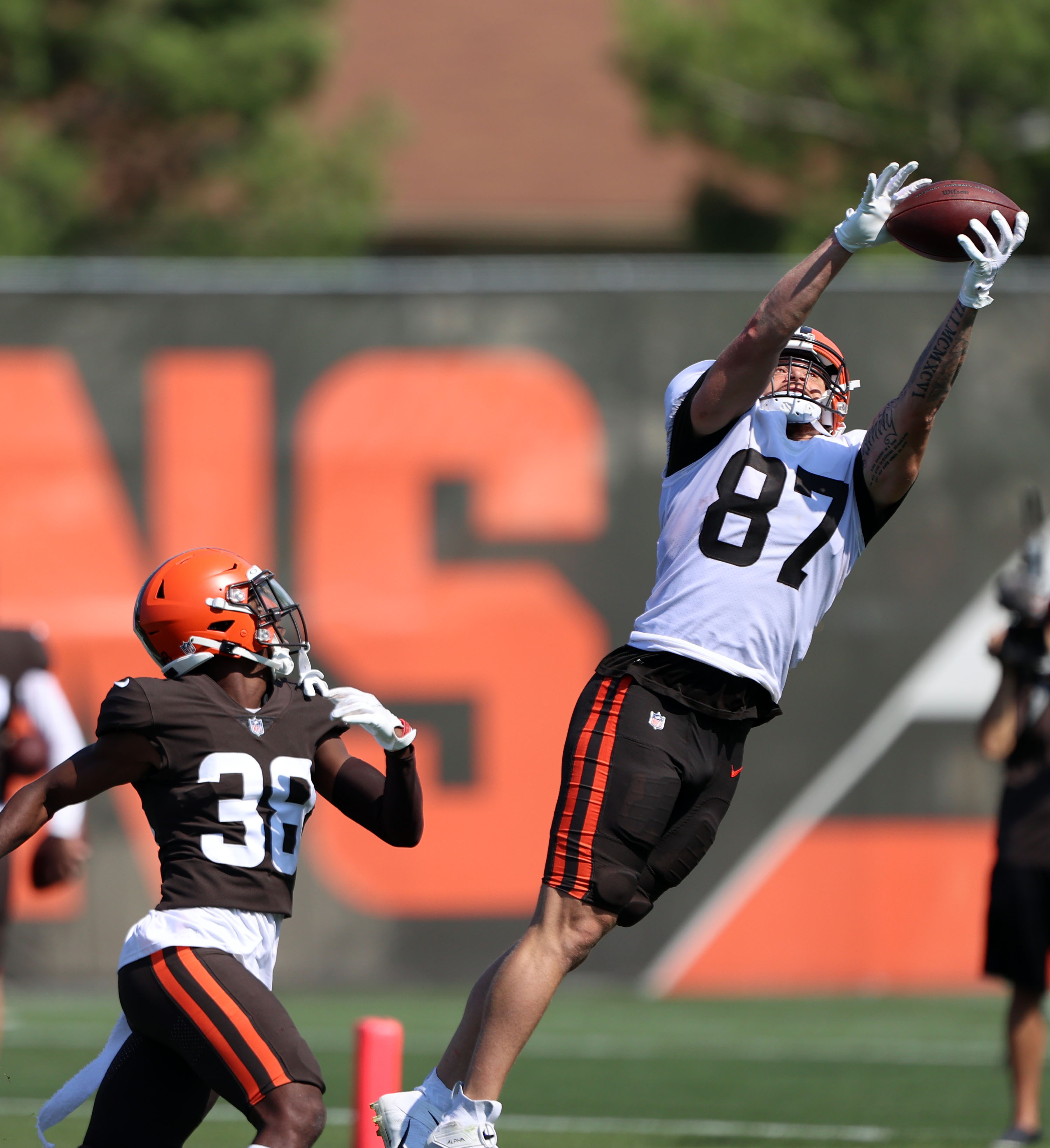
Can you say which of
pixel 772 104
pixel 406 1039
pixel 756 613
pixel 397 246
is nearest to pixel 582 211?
pixel 397 246

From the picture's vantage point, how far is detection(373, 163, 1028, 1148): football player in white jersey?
4184 mm

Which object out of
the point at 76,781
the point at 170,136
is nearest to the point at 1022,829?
the point at 76,781

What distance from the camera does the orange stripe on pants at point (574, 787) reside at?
4285mm

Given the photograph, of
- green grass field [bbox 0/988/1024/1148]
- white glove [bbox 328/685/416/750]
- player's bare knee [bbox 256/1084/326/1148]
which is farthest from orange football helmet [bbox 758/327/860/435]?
green grass field [bbox 0/988/1024/1148]

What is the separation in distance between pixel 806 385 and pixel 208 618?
1.64 m

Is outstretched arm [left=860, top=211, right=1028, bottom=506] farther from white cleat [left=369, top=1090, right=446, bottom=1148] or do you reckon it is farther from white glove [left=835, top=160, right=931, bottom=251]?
white cleat [left=369, top=1090, right=446, bottom=1148]

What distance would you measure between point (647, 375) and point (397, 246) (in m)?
13.2

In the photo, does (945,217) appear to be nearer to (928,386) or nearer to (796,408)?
(928,386)

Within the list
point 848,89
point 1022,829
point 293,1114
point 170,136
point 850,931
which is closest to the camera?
point 293,1114

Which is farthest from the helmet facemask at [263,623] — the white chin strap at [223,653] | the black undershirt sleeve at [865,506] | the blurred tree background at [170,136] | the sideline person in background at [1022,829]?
the blurred tree background at [170,136]

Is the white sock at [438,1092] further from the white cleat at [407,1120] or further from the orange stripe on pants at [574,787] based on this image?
the orange stripe on pants at [574,787]

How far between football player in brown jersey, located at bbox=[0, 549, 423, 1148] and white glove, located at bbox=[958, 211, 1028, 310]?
1.68m

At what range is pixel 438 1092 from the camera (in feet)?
14.0

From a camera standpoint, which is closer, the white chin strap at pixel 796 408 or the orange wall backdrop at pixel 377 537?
the white chin strap at pixel 796 408
